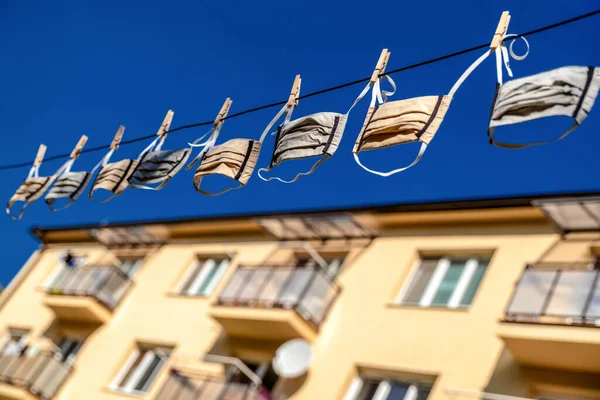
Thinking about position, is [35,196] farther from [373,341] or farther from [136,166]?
[373,341]

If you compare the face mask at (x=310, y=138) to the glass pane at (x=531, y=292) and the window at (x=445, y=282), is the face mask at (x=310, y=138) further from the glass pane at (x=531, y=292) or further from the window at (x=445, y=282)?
the window at (x=445, y=282)

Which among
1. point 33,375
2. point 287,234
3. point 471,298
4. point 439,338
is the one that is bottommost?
point 33,375

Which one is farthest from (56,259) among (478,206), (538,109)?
(538,109)

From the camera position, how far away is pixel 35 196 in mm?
11086

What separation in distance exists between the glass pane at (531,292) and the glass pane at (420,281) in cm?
280

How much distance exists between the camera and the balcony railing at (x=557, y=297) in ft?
34.3

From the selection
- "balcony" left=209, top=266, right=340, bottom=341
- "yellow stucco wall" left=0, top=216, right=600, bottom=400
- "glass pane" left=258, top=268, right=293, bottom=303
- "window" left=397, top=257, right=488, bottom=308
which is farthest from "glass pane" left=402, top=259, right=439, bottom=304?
"glass pane" left=258, top=268, right=293, bottom=303

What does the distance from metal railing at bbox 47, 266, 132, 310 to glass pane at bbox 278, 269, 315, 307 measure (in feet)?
22.3

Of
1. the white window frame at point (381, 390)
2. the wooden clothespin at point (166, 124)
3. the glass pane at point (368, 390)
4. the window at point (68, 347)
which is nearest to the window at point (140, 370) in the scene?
the window at point (68, 347)

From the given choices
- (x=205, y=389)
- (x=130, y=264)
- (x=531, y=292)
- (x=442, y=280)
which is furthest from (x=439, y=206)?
(x=130, y=264)

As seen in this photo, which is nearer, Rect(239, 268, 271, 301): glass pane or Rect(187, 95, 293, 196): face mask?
Rect(187, 95, 293, 196): face mask

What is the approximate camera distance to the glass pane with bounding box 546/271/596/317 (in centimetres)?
1058

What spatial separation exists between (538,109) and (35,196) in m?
8.16

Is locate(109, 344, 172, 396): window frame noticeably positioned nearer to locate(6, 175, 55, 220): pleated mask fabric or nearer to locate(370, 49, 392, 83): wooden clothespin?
locate(6, 175, 55, 220): pleated mask fabric
